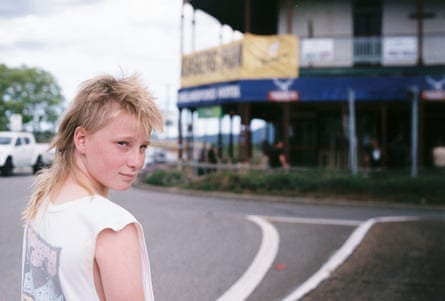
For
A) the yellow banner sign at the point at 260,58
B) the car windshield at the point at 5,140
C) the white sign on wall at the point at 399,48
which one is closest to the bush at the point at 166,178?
the yellow banner sign at the point at 260,58

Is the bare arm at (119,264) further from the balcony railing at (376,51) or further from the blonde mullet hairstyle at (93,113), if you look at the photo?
the balcony railing at (376,51)

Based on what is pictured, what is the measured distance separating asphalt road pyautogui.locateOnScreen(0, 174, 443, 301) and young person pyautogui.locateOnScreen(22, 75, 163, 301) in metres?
1.25

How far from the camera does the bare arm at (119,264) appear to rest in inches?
54.4

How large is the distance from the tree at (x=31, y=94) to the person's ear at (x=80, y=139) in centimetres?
737

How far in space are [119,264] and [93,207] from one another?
0.53ft

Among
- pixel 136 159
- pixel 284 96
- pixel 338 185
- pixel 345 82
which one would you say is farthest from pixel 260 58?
pixel 136 159

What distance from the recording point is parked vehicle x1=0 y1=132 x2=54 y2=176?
22688mm

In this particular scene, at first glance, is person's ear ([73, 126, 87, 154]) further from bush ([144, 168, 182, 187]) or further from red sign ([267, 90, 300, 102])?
red sign ([267, 90, 300, 102])

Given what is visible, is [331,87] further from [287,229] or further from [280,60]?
[287,229]

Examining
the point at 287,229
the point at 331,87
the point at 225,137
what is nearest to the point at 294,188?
the point at 331,87

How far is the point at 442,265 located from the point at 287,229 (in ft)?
11.9

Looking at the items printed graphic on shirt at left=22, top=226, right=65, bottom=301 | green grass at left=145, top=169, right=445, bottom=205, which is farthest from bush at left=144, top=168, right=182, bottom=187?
printed graphic on shirt at left=22, top=226, right=65, bottom=301

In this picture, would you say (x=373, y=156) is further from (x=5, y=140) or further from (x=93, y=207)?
(x=93, y=207)

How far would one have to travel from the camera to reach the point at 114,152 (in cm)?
153
